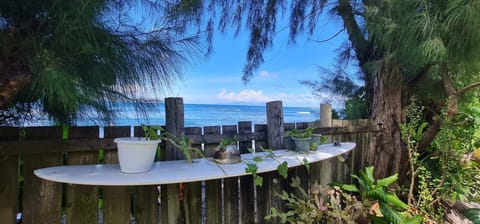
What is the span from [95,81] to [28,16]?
0.91 feet

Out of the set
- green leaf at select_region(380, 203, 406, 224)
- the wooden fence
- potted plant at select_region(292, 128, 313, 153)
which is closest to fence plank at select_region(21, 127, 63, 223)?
the wooden fence

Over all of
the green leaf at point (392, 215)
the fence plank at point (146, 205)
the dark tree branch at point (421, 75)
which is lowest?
the green leaf at point (392, 215)

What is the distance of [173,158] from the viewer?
62.9 inches

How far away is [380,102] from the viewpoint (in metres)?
2.67

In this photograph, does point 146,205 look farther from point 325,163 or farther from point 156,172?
point 325,163

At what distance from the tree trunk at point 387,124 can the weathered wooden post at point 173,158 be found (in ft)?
6.69

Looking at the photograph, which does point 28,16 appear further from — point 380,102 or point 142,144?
point 380,102

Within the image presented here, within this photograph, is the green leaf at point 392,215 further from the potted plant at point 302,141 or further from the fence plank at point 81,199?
the fence plank at point 81,199

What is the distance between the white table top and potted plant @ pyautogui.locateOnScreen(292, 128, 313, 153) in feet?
0.75

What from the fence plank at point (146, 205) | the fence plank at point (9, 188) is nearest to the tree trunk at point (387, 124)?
the fence plank at point (146, 205)

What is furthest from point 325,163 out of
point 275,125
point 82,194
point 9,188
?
point 9,188

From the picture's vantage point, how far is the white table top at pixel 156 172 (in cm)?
107

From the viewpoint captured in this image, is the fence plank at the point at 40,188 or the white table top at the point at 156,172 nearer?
the white table top at the point at 156,172

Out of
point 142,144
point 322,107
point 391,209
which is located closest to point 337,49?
point 322,107
